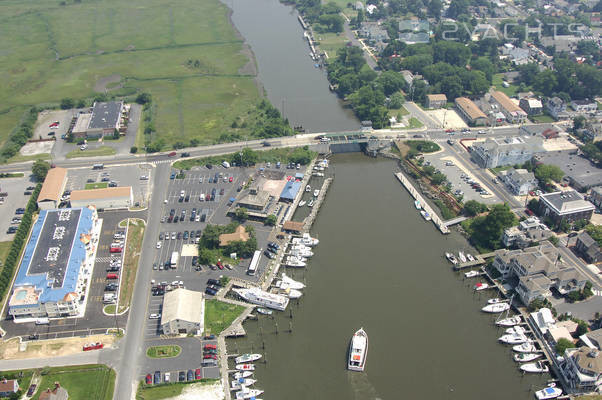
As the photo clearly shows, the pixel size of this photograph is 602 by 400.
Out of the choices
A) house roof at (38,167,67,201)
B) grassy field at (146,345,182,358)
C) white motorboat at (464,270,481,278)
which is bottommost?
white motorboat at (464,270,481,278)

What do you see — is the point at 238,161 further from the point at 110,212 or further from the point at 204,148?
the point at 110,212

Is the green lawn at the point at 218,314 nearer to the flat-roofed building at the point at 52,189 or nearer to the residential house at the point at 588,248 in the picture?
the flat-roofed building at the point at 52,189

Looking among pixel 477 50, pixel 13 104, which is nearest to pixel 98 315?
pixel 13 104

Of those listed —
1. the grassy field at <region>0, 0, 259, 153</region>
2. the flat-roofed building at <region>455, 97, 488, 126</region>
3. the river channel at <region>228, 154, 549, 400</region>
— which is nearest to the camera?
the river channel at <region>228, 154, 549, 400</region>

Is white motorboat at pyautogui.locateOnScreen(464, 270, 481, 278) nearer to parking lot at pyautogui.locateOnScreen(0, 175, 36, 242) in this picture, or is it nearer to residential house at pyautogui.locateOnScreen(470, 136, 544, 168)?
residential house at pyautogui.locateOnScreen(470, 136, 544, 168)

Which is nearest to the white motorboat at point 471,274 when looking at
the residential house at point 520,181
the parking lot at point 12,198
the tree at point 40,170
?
the residential house at point 520,181

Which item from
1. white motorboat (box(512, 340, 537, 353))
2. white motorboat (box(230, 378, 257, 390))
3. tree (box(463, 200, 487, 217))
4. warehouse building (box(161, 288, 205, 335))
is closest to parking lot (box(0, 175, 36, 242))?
warehouse building (box(161, 288, 205, 335))

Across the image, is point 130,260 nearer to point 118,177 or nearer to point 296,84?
point 118,177
